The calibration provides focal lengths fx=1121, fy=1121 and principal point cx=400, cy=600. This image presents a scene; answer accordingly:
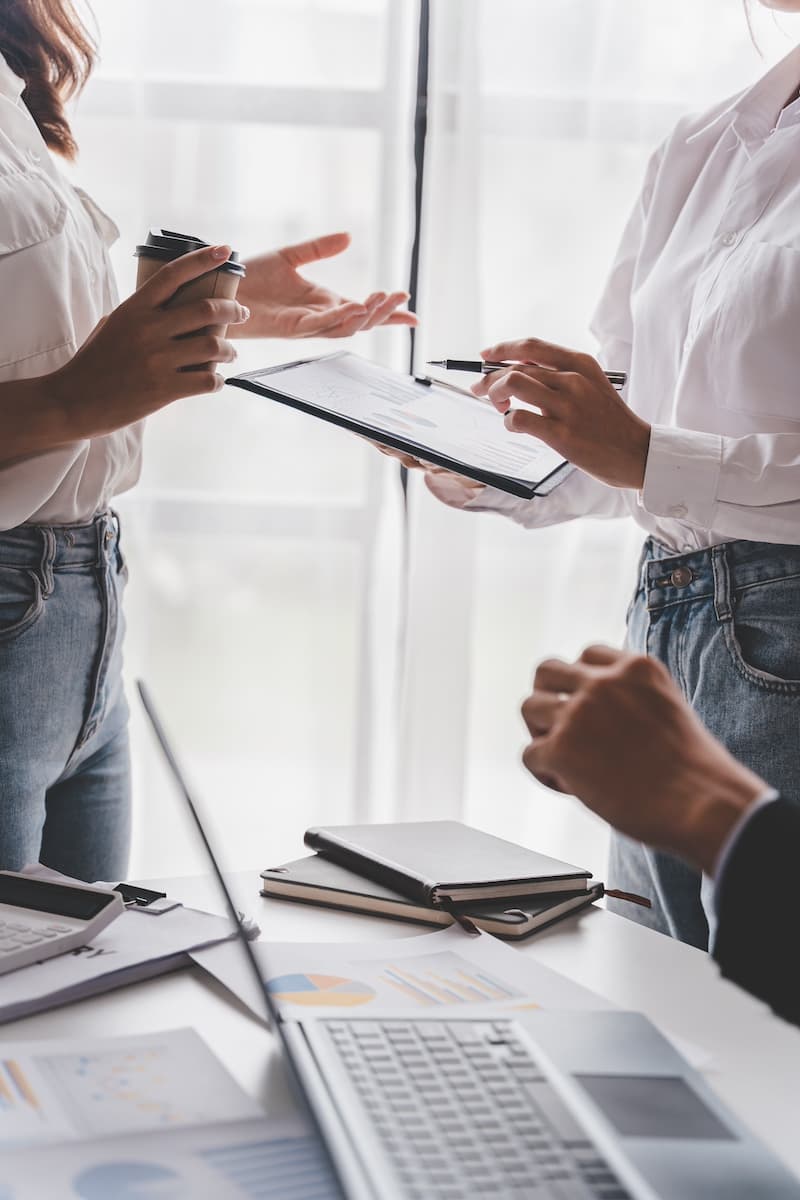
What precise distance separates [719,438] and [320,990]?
0.69 m

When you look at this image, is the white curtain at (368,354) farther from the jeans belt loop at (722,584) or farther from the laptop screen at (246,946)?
the laptop screen at (246,946)

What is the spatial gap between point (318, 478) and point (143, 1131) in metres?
1.53

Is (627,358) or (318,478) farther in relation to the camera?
(318,478)

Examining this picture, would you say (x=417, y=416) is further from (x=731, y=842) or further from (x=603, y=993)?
(x=731, y=842)

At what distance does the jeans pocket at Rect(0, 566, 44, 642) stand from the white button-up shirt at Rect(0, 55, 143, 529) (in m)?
0.05

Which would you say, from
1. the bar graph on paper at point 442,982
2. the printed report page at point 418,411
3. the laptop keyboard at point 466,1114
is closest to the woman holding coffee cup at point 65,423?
the printed report page at point 418,411

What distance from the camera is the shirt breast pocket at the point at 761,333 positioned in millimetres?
1158

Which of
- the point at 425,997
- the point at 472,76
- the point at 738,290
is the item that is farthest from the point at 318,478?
the point at 425,997

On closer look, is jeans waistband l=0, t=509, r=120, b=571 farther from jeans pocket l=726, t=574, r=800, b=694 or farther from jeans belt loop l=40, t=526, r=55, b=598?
jeans pocket l=726, t=574, r=800, b=694

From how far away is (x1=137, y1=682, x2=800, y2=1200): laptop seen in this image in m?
0.59

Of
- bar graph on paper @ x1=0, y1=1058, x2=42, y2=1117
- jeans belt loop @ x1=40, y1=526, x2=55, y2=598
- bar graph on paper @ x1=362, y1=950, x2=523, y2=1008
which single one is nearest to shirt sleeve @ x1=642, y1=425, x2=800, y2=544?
bar graph on paper @ x1=362, y1=950, x2=523, y2=1008

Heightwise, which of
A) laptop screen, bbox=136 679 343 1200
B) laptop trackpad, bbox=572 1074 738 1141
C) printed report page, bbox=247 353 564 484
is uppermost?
printed report page, bbox=247 353 564 484

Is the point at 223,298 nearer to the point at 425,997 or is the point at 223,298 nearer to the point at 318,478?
the point at 425,997

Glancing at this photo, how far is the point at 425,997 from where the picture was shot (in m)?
0.85
